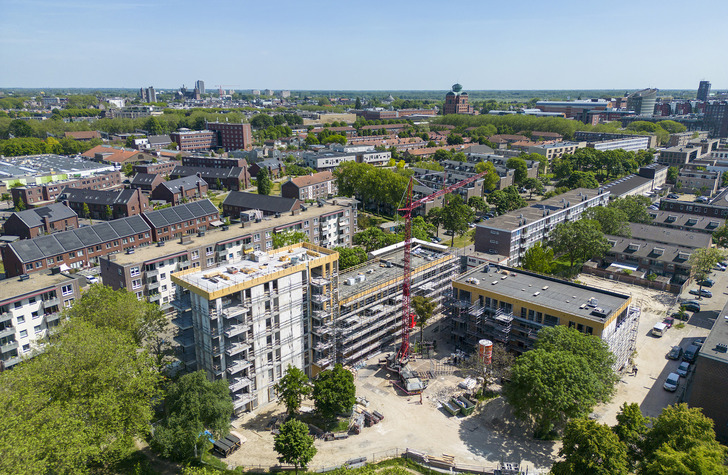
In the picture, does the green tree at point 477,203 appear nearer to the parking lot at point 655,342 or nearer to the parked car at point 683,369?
the parking lot at point 655,342

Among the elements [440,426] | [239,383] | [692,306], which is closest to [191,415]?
[239,383]

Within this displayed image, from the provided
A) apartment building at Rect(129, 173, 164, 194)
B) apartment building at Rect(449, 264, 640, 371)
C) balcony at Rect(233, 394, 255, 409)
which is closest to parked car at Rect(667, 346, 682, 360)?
apartment building at Rect(449, 264, 640, 371)

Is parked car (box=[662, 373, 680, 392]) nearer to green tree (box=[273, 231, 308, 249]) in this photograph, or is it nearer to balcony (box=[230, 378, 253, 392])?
balcony (box=[230, 378, 253, 392])

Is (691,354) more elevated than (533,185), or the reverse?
(533,185)

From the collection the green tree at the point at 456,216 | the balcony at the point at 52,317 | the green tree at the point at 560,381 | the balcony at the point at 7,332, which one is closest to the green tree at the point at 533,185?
the green tree at the point at 456,216

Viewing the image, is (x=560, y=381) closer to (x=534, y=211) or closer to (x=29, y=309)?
(x=29, y=309)

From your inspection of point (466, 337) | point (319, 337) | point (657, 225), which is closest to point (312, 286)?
point (319, 337)
